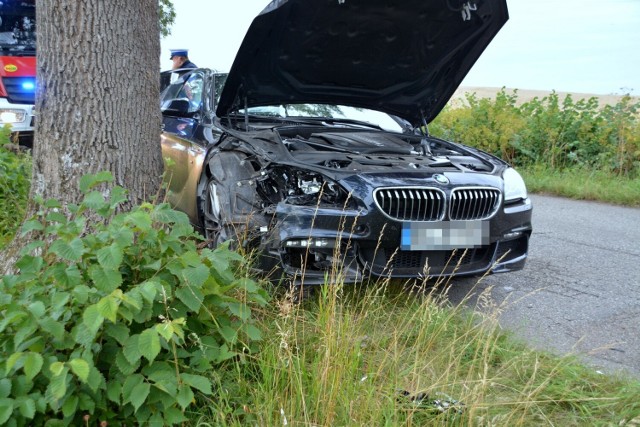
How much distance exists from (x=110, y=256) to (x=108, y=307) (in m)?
0.25

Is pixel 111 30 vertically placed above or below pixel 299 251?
above

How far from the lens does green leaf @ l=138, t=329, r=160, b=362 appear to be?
201 cm

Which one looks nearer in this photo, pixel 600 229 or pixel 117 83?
pixel 117 83

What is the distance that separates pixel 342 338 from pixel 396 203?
44.1 inches

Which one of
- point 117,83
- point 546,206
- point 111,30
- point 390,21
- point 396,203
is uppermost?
point 390,21

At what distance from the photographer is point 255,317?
2.98 meters

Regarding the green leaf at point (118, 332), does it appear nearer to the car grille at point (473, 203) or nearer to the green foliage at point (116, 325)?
the green foliage at point (116, 325)

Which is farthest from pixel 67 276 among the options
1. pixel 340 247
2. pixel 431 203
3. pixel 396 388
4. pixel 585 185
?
pixel 585 185

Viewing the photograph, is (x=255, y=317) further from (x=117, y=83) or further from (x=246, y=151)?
(x=117, y=83)

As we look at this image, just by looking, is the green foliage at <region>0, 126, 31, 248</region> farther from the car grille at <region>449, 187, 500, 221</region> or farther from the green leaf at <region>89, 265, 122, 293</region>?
the car grille at <region>449, 187, 500, 221</region>

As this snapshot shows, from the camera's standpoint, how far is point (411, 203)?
11.4 ft

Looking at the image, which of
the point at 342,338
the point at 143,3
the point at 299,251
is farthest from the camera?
the point at 143,3

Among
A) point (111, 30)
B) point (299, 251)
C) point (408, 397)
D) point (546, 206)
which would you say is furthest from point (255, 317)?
point (546, 206)

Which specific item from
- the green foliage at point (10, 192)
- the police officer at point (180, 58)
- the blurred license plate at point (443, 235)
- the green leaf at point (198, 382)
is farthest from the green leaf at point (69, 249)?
the police officer at point (180, 58)
